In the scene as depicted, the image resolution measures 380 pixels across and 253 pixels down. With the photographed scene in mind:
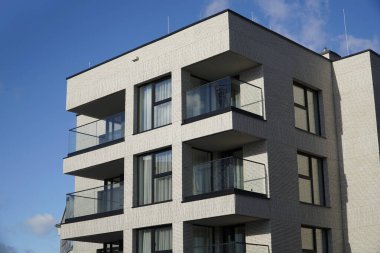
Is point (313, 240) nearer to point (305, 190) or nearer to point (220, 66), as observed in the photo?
point (305, 190)

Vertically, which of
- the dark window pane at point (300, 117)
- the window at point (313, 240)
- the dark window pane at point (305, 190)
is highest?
the dark window pane at point (300, 117)

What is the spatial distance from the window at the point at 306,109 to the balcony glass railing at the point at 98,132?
7.39 metres

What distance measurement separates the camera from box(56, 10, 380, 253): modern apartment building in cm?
2372

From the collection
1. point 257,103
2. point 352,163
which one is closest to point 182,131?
point 257,103

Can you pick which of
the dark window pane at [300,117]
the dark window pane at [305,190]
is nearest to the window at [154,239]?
the dark window pane at [305,190]

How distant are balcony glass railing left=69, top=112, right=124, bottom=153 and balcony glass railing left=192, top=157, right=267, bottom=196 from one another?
5474mm

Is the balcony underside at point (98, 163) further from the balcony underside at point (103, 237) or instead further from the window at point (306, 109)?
the window at point (306, 109)

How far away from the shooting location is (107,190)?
2812cm

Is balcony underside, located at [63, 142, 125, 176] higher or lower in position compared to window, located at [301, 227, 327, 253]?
higher

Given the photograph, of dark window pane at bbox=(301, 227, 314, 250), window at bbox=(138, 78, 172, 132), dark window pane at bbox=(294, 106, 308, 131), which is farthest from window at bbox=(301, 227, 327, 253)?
window at bbox=(138, 78, 172, 132)

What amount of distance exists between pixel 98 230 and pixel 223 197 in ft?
23.3

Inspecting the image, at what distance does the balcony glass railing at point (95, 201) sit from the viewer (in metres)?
27.6

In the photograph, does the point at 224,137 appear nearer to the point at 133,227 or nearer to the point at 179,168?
the point at 179,168

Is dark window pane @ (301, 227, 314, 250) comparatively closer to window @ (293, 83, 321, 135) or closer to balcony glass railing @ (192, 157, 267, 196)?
balcony glass railing @ (192, 157, 267, 196)
